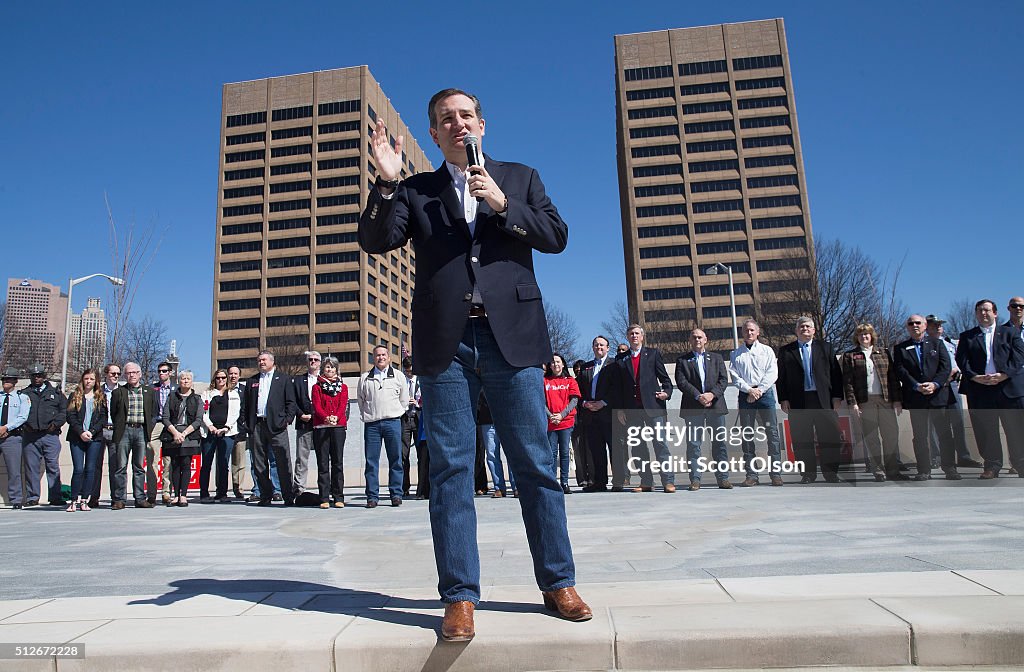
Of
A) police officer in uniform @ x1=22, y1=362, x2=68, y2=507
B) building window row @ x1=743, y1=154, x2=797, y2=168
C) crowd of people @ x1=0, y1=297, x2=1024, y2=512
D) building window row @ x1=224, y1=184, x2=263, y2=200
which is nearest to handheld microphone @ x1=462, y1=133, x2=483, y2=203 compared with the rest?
crowd of people @ x1=0, y1=297, x2=1024, y2=512

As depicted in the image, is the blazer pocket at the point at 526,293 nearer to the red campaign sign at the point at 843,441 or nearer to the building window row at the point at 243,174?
the red campaign sign at the point at 843,441

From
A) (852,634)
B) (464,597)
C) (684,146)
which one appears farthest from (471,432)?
(684,146)

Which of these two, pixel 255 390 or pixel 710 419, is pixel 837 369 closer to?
pixel 710 419

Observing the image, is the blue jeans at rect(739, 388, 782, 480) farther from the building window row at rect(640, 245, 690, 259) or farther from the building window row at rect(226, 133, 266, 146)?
the building window row at rect(226, 133, 266, 146)

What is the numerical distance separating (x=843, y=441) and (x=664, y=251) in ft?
267

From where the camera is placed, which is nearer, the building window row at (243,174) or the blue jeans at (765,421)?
the blue jeans at (765,421)

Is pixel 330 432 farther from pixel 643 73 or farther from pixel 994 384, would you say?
pixel 643 73

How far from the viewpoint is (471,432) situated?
2840 millimetres

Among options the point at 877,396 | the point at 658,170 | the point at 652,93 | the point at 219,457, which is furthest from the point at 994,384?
the point at 652,93

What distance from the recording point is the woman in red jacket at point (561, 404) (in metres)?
9.63

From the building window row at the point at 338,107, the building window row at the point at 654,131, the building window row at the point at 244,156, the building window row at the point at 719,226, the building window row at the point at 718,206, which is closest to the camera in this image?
the building window row at the point at 719,226

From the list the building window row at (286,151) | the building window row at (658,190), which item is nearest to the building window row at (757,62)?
the building window row at (658,190)

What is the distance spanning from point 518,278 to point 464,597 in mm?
1269

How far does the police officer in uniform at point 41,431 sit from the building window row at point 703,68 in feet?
303
